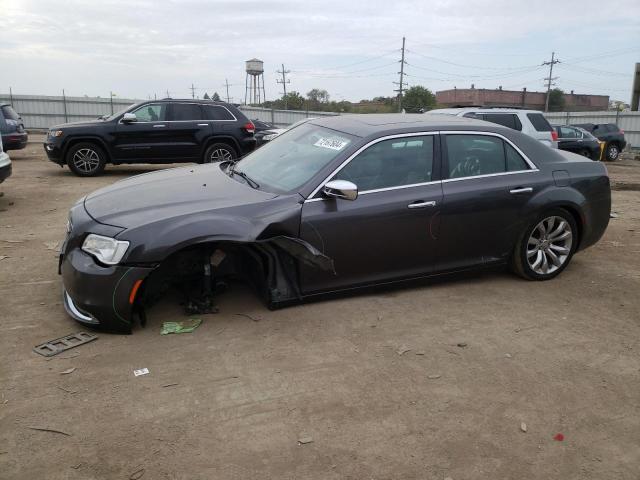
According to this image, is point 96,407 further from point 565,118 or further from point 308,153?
point 565,118

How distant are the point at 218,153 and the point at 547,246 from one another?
8.32m

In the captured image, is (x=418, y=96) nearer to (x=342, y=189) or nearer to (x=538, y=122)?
(x=538, y=122)

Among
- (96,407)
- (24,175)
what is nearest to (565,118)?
(24,175)

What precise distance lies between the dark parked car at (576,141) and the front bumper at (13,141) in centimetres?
1733

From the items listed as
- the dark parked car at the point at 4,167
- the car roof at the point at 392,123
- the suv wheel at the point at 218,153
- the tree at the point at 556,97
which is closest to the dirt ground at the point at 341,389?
the car roof at the point at 392,123

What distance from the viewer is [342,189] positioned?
3980mm

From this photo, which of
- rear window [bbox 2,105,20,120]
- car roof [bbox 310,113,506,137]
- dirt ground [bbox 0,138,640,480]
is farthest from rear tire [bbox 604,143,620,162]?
rear window [bbox 2,105,20,120]

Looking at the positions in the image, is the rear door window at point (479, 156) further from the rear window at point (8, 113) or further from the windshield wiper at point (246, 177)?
the rear window at point (8, 113)

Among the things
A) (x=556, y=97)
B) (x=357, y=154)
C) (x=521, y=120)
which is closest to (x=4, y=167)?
(x=357, y=154)

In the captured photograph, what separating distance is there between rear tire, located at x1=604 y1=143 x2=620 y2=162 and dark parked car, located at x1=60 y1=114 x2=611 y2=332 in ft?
64.3

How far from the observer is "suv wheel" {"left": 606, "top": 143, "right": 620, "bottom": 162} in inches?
883

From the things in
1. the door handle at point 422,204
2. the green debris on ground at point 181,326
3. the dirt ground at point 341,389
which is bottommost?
the dirt ground at point 341,389

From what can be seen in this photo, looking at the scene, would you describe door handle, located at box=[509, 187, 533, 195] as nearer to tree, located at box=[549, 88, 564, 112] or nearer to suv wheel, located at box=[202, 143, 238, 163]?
suv wheel, located at box=[202, 143, 238, 163]

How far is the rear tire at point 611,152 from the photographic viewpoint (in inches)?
883
